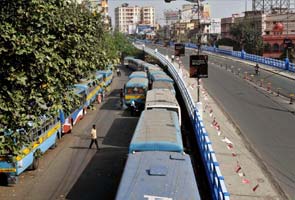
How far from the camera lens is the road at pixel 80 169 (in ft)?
55.1

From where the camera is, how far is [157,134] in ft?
53.6

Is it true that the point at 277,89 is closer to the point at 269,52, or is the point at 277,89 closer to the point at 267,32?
the point at 269,52

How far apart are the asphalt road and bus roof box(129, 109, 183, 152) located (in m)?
4.04

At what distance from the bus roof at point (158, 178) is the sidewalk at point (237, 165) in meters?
2.64

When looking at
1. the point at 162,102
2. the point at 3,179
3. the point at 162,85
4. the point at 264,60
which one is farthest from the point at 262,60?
the point at 3,179

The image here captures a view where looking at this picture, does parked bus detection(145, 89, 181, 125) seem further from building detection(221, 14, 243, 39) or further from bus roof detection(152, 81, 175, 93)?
building detection(221, 14, 243, 39)

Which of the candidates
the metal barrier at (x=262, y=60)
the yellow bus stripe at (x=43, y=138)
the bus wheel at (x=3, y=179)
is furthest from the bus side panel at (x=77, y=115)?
the metal barrier at (x=262, y=60)

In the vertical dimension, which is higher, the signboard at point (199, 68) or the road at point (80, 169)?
the signboard at point (199, 68)

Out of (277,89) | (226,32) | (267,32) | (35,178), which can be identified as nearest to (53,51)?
(35,178)

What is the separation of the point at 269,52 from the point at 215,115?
51.5 m

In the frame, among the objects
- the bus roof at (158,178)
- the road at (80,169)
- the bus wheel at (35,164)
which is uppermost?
the bus roof at (158,178)

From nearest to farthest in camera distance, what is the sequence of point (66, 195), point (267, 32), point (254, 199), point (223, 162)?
point (254, 199)
point (66, 195)
point (223, 162)
point (267, 32)

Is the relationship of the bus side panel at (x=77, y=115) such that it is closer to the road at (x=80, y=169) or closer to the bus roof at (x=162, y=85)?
the road at (x=80, y=169)

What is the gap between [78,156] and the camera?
72.4 feet
